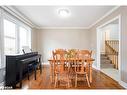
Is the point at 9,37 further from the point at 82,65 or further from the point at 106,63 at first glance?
the point at 106,63

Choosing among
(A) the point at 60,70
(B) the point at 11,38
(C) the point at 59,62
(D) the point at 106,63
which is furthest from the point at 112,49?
(B) the point at 11,38

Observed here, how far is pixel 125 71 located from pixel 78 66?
1.32 meters

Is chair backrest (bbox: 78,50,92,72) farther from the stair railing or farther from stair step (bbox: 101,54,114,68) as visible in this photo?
the stair railing

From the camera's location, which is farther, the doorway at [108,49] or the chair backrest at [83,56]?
the doorway at [108,49]

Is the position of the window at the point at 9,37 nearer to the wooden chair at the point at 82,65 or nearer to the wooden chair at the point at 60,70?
the wooden chair at the point at 60,70

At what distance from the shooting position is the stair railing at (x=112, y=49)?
758 cm

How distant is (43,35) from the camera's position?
8.73 metres

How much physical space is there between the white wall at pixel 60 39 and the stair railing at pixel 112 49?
1.18 m

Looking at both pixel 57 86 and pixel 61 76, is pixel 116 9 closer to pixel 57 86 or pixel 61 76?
pixel 61 76

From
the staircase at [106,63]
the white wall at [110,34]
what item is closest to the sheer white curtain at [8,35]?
the staircase at [106,63]

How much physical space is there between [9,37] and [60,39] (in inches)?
164

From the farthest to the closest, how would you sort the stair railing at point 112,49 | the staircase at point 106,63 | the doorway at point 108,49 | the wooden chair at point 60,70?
the stair railing at point 112,49, the staircase at point 106,63, the doorway at point 108,49, the wooden chair at point 60,70

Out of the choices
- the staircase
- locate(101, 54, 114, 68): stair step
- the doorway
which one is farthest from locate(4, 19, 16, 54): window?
locate(101, 54, 114, 68): stair step
